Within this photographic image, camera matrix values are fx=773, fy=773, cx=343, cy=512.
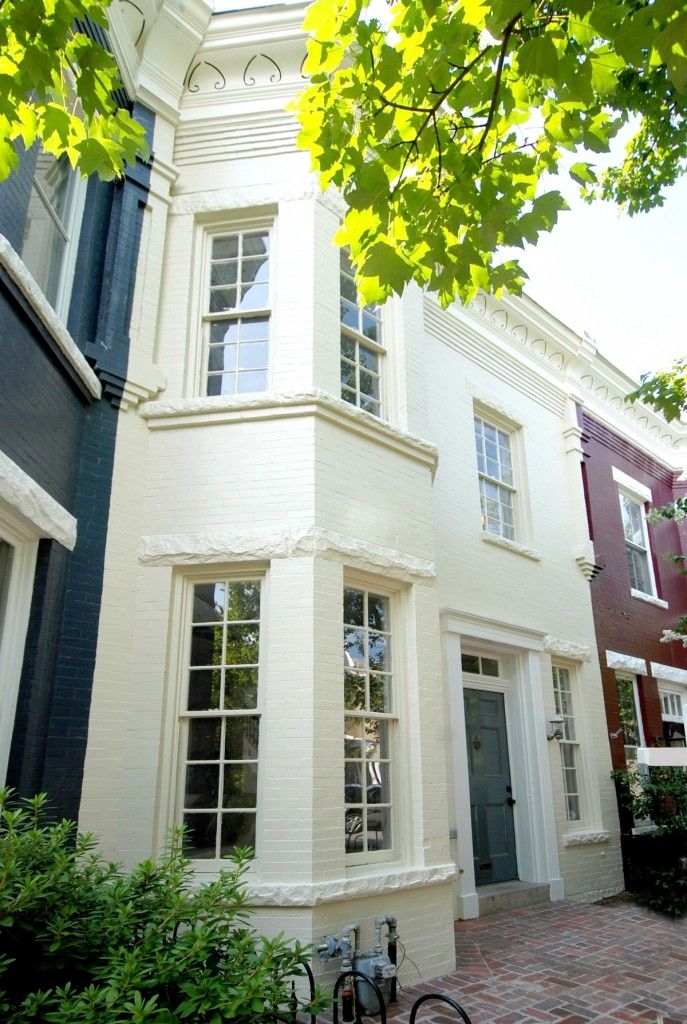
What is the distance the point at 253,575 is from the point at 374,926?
2.91m

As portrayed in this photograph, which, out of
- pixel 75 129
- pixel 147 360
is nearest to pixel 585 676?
pixel 147 360

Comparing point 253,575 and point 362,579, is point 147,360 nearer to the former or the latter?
point 253,575

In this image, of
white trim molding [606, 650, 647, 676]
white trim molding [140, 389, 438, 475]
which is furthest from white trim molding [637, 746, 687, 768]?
white trim molding [606, 650, 647, 676]

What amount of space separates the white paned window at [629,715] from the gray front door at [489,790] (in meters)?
3.27

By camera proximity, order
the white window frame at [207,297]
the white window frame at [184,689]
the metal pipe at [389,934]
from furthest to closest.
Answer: the white window frame at [207,297] < the white window frame at [184,689] < the metal pipe at [389,934]

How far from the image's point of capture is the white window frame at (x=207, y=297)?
7.38 metres

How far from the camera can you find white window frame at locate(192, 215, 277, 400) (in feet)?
24.2

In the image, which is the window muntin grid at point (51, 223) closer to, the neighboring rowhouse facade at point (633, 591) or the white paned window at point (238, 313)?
the white paned window at point (238, 313)

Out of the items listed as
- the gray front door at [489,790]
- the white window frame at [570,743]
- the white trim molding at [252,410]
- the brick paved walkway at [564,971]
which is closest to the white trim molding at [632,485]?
the white window frame at [570,743]

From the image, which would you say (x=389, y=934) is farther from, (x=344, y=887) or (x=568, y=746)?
(x=568, y=746)

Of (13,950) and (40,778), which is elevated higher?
(40,778)

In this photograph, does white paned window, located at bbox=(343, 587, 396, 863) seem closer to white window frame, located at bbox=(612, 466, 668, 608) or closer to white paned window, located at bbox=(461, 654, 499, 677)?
white paned window, located at bbox=(461, 654, 499, 677)

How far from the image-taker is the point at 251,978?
3240mm

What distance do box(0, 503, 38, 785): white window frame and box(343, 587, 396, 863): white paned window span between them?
2.59 m
